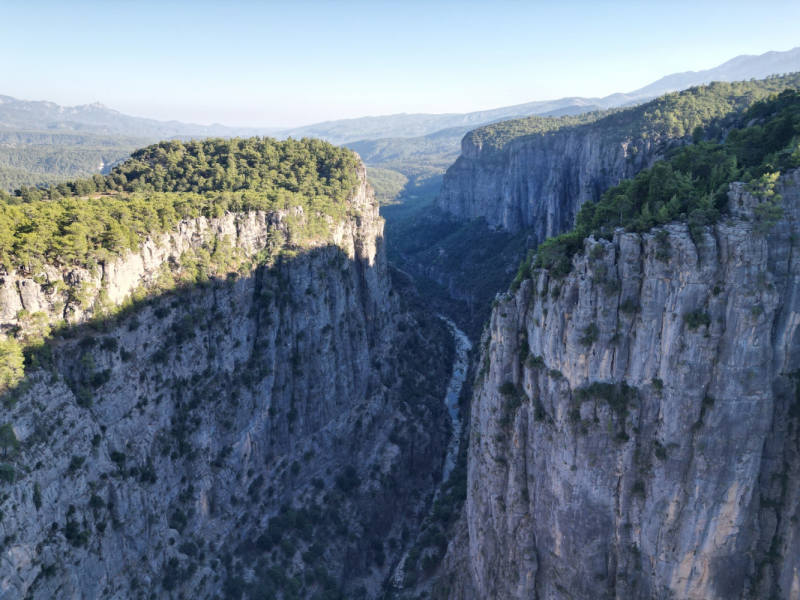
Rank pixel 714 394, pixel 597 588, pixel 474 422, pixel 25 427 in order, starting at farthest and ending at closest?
pixel 474 422 < pixel 597 588 < pixel 25 427 < pixel 714 394

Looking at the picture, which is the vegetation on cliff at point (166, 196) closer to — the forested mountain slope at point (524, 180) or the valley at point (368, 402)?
the valley at point (368, 402)

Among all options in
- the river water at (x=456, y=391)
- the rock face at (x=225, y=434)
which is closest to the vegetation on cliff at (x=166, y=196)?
the rock face at (x=225, y=434)

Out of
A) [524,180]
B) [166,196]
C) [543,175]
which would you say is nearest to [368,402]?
[166,196]

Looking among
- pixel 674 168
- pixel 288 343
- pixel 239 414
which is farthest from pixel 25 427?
pixel 674 168

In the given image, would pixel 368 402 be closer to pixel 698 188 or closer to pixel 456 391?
pixel 456 391

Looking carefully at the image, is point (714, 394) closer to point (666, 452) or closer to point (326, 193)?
point (666, 452)

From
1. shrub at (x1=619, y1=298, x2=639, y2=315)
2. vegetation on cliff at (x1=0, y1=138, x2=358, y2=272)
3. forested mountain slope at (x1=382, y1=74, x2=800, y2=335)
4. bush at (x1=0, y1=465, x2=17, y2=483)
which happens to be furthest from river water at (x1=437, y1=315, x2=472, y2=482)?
bush at (x1=0, y1=465, x2=17, y2=483)

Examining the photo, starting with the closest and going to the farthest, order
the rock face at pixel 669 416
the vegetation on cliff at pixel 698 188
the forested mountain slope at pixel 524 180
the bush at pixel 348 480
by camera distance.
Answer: the rock face at pixel 669 416, the vegetation on cliff at pixel 698 188, the bush at pixel 348 480, the forested mountain slope at pixel 524 180
